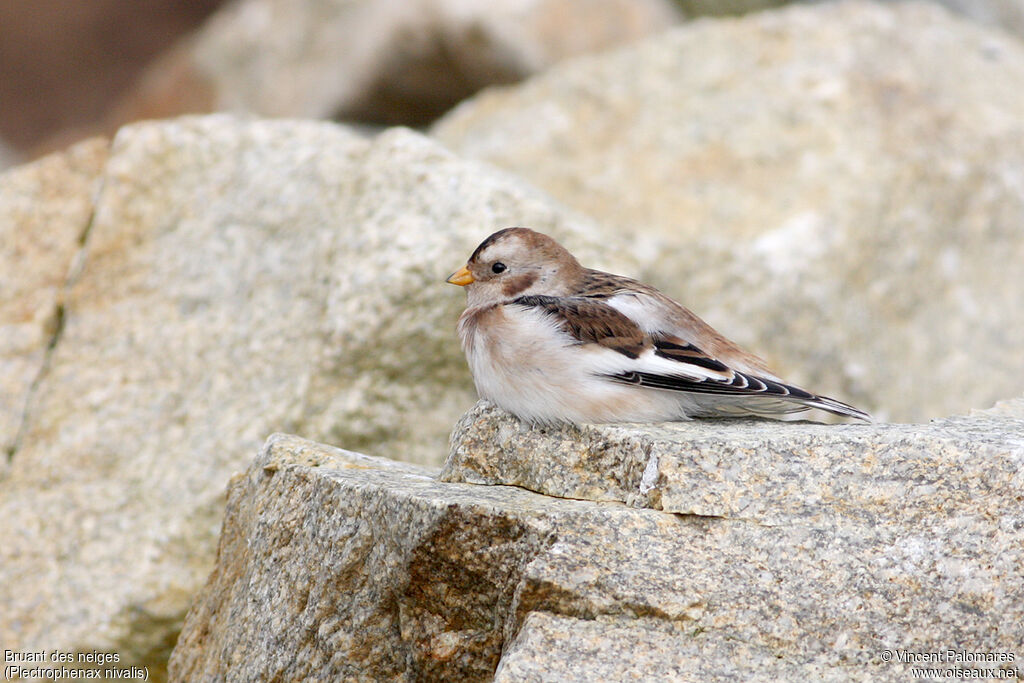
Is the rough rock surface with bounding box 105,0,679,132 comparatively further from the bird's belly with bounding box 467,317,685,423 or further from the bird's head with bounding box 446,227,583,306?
the bird's belly with bounding box 467,317,685,423

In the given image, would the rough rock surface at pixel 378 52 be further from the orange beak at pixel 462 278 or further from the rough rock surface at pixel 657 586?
the rough rock surface at pixel 657 586

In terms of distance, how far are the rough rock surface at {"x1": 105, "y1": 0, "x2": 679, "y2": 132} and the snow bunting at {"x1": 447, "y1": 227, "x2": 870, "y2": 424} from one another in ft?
16.7

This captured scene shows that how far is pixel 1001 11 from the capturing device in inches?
353

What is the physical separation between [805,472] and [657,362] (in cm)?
86

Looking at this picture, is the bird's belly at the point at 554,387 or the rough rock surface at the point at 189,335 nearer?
the bird's belly at the point at 554,387

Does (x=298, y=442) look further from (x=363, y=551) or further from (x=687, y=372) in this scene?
(x=687, y=372)

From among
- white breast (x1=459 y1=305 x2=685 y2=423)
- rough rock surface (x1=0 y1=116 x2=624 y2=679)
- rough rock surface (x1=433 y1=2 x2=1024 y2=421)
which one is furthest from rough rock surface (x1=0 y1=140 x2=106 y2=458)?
rough rock surface (x1=433 y1=2 x2=1024 y2=421)

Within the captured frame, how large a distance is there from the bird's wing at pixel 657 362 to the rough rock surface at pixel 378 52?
5.51m

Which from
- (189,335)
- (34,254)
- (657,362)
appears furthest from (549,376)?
(34,254)

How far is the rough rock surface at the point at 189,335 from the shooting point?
482 centimetres

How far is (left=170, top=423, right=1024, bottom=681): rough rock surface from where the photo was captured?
2877mm

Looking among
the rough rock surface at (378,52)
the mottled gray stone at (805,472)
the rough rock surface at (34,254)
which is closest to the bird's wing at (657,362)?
the mottled gray stone at (805,472)

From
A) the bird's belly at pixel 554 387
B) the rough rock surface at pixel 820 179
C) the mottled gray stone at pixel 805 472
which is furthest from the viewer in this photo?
the rough rock surface at pixel 820 179

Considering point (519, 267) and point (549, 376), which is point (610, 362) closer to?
point (549, 376)
